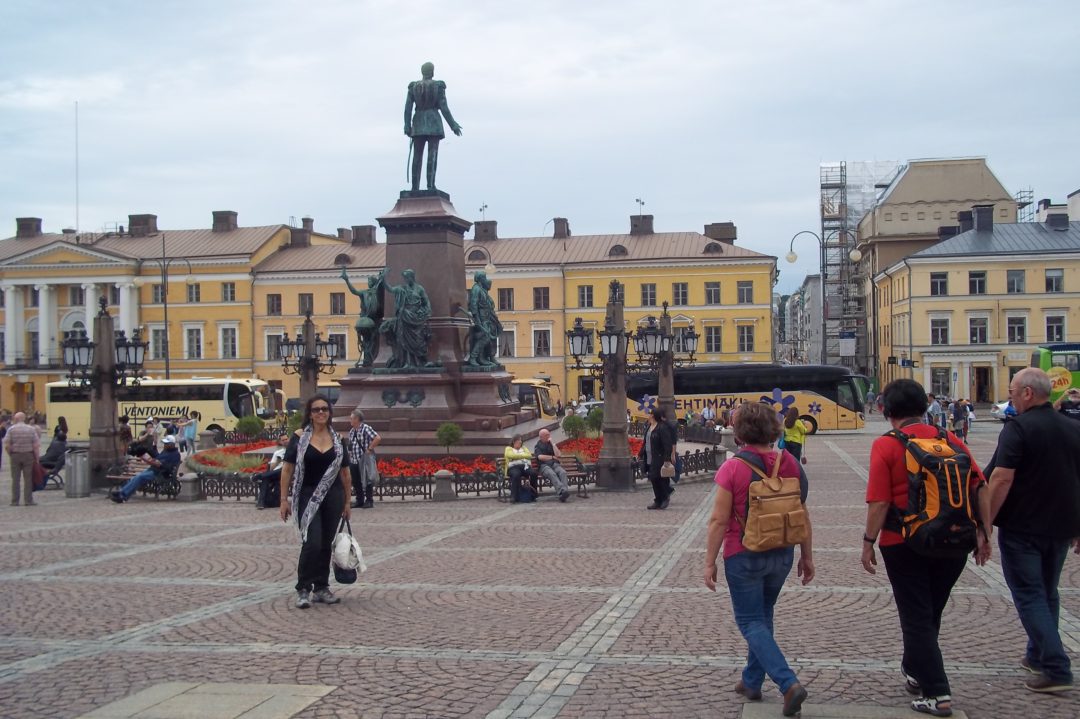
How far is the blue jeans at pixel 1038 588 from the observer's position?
6715 mm

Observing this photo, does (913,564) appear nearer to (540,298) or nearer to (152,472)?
(152,472)

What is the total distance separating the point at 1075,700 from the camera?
654cm

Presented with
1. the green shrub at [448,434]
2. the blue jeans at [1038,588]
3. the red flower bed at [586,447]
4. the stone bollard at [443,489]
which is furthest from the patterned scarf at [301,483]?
the red flower bed at [586,447]

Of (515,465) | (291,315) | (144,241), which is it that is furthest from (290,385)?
(515,465)

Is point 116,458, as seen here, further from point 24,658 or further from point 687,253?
point 687,253

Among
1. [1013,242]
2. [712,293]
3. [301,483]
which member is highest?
[1013,242]

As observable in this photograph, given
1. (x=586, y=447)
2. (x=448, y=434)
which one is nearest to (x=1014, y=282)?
(x=586, y=447)

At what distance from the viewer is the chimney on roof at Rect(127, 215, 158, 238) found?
7480 centimetres

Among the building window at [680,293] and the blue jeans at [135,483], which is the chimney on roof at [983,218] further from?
the blue jeans at [135,483]

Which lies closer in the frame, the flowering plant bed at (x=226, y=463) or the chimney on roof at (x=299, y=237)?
the flowering plant bed at (x=226, y=463)

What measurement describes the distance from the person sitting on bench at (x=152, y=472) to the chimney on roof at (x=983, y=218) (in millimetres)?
55065

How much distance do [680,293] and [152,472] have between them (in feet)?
160

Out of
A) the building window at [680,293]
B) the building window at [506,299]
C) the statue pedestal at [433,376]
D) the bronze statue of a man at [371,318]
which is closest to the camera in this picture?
the statue pedestal at [433,376]

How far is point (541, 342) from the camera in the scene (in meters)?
67.8
